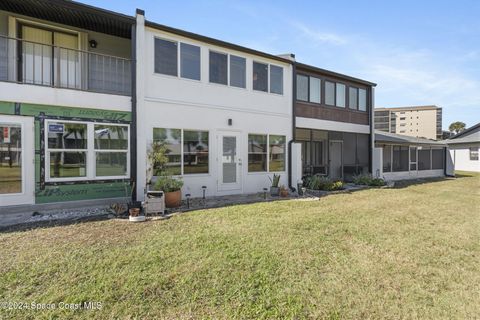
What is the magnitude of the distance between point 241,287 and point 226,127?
7.21 m

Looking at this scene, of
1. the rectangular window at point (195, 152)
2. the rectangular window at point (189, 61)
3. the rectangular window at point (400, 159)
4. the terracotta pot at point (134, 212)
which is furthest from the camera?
the rectangular window at point (400, 159)

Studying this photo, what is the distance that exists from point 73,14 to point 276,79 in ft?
24.6

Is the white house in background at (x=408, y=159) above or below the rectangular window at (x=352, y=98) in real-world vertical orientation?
below

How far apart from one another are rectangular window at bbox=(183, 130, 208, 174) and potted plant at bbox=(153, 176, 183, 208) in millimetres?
1179

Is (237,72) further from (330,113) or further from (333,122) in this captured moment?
(333,122)

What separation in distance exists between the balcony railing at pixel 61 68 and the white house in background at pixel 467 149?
29.7 m

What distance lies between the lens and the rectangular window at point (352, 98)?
1434cm

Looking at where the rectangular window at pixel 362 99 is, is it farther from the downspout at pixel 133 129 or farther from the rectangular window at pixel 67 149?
the rectangular window at pixel 67 149

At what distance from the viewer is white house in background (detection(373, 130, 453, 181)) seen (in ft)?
51.4

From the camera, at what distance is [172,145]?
8.84 m

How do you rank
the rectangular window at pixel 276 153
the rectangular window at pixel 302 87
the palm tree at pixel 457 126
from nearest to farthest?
the rectangular window at pixel 276 153, the rectangular window at pixel 302 87, the palm tree at pixel 457 126

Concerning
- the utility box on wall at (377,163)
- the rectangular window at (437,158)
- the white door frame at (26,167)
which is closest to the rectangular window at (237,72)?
the white door frame at (26,167)

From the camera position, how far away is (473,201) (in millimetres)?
9312

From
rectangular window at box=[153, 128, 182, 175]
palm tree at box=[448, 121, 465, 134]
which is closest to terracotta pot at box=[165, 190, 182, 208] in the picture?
rectangular window at box=[153, 128, 182, 175]
